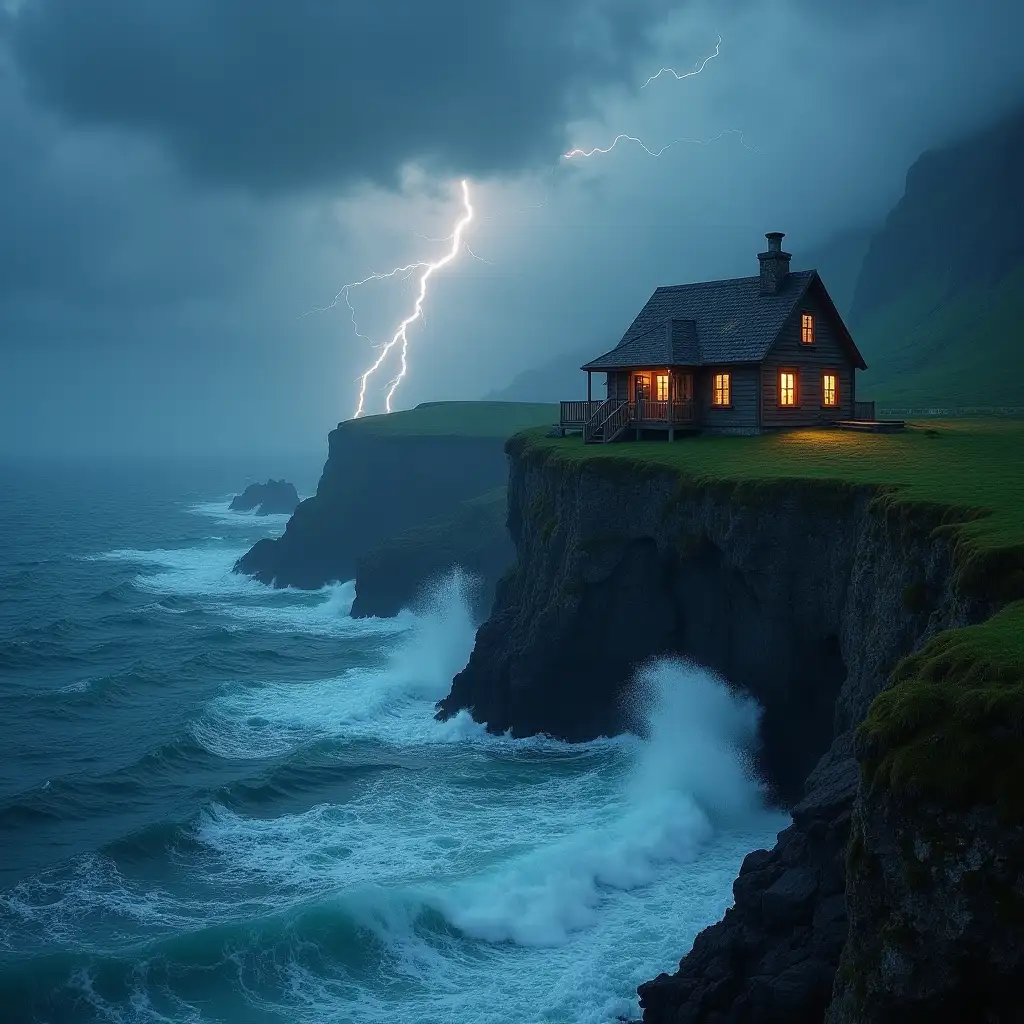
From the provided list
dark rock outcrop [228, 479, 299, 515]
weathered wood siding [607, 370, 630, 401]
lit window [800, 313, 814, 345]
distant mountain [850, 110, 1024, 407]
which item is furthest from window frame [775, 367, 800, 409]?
dark rock outcrop [228, 479, 299, 515]

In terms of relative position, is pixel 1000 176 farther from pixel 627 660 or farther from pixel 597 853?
pixel 597 853

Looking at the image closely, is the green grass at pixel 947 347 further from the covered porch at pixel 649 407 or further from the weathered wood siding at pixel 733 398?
the covered porch at pixel 649 407

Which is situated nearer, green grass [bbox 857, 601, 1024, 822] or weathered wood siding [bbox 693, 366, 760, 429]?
green grass [bbox 857, 601, 1024, 822]

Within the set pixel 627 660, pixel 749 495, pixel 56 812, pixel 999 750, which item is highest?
pixel 749 495

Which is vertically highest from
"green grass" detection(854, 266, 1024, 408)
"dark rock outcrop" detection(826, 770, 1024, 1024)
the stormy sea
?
"green grass" detection(854, 266, 1024, 408)

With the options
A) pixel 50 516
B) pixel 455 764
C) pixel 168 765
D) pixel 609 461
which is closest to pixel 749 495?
pixel 609 461

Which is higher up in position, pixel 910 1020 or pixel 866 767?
pixel 866 767

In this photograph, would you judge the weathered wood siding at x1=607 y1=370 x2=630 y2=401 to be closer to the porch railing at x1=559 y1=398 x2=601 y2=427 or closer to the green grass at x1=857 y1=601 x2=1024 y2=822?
the porch railing at x1=559 y1=398 x2=601 y2=427
